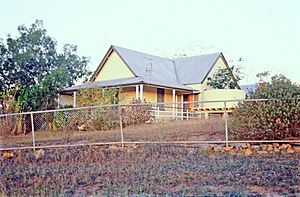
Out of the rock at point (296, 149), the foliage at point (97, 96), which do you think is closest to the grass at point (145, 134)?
the rock at point (296, 149)

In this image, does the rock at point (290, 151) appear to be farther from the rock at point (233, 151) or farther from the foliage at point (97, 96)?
the foliage at point (97, 96)

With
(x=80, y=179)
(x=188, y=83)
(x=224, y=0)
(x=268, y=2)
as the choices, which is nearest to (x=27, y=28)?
(x=188, y=83)

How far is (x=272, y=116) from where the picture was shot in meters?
7.82

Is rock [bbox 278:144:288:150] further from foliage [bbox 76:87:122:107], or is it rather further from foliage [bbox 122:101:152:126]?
foliage [bbox 76:87:122:107]

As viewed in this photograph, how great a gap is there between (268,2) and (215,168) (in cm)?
1032

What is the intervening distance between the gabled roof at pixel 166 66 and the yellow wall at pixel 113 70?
0.26m

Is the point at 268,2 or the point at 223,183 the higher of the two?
the point at 268,2

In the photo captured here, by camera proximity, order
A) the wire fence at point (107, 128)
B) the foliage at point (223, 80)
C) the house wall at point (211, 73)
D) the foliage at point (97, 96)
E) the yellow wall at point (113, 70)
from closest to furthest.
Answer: the wire fence at point (107, 128) < the foliage at point (97, 96) < the yellow wall at point (113, 70) < the house wall at point (211, 73) < the foliage at point (223, 80)

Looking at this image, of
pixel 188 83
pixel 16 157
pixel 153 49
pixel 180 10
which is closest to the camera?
pixel 16 157

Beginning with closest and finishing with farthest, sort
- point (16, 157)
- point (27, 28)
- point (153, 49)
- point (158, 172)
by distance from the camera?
point (158, 172) → point (16, 157) → point (27, 28) → point (153, 49)

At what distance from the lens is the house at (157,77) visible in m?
20.0

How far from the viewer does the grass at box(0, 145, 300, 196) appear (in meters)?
4.38

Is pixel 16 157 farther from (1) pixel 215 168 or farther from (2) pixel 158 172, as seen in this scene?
(1) pixel 215 168

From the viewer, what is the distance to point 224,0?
548 inches
